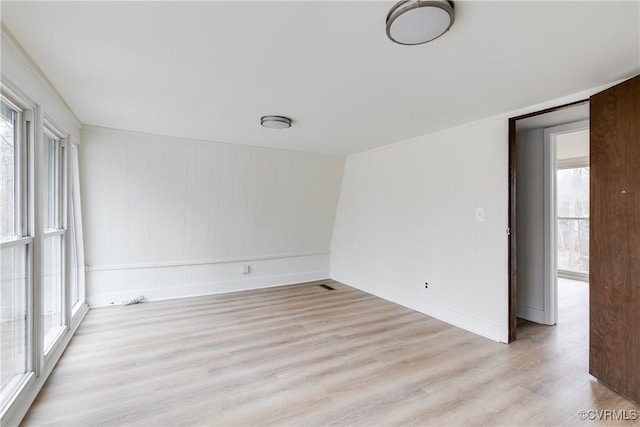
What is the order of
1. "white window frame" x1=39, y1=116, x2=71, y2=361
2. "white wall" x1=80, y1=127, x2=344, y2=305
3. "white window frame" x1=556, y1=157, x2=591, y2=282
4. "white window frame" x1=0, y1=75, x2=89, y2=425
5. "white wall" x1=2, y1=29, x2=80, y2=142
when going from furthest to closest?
"white window frame" x1=556, y1=157, x2=591, y2=282, "white wall" x1=80, y1=127, x2=344, y2=305, "white window frame" x1=39, y1=116, x2=71, y2=361, "white window frame" x1=0, y1=75, x2=89, y2=425, "white wall" x1=2, y1=29, x2=80, y2=142

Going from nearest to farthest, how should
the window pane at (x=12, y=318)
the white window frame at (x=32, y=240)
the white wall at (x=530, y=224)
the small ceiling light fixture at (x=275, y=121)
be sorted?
the window pane at (x=12, y=318) → the white window frame at (x=32, y=240) → the small ceiling light fixture at (x=275, y=121) → the white wall at (x=530, y=224)

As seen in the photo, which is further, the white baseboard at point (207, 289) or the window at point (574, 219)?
the window at point (574, 219)

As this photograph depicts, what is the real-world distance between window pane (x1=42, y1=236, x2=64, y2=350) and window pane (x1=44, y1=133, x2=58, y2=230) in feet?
0.54

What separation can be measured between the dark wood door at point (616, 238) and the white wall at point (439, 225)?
0.75 m

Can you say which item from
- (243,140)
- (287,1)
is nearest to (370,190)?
(243,140)

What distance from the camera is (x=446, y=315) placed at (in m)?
3.53

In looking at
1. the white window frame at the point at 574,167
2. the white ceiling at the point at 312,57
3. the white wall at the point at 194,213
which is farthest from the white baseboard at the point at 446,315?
the white window frame at the point at 574,167

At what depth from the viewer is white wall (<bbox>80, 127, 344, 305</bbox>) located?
3.74m

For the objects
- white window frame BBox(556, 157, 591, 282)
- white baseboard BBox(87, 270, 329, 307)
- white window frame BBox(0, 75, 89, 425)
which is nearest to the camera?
white window frame BBox(0, 75, 89, 425)

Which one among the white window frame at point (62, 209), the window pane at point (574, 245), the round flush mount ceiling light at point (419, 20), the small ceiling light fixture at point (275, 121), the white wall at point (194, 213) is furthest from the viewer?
the window pane at point (574, 245)

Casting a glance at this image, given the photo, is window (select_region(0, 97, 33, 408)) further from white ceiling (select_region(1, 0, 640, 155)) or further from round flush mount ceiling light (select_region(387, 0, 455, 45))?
round flush mount ceiling light (select_region(387, 0, 455, 45))

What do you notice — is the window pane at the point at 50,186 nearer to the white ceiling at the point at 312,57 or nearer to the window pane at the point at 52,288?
the window pane at the point at 52,288

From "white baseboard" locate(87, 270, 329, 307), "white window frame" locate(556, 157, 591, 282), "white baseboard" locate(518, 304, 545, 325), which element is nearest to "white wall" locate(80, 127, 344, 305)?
"white baseboard" locate(87, 270, 329, 307)

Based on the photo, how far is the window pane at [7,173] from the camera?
6.01 ft
